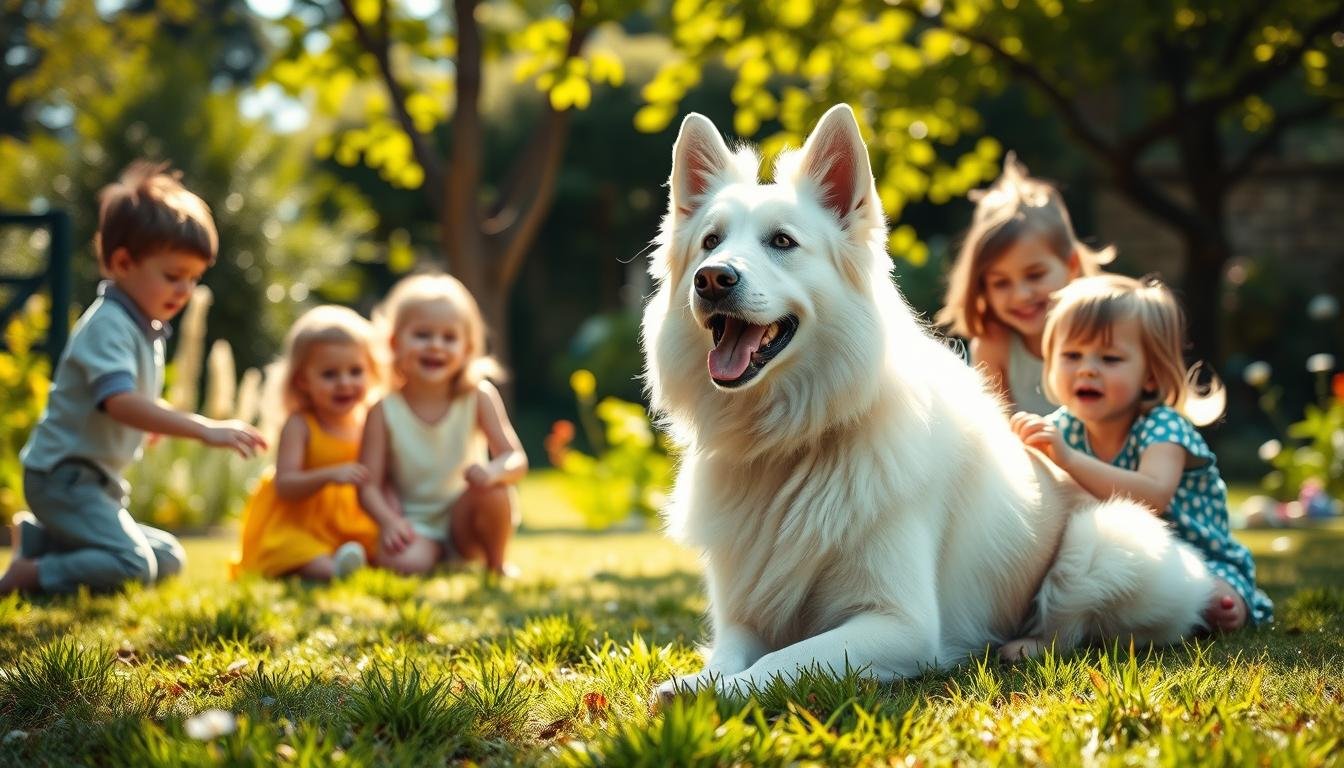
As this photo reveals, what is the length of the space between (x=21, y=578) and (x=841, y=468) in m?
3.56

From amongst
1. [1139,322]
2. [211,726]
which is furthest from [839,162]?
[211,726]

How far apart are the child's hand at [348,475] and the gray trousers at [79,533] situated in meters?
0.89

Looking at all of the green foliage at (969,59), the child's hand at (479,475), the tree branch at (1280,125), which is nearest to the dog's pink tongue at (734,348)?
the child's hand at (479,475)

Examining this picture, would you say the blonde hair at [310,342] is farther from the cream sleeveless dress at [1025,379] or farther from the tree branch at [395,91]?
the tree branch at [395,91]

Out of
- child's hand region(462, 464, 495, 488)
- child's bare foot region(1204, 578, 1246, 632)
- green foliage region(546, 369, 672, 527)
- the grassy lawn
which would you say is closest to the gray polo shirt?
the grassy lawn

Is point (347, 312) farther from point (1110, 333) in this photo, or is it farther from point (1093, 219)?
point (1093, 219)

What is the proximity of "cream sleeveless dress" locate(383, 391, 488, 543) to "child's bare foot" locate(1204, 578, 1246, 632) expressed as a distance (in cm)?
373

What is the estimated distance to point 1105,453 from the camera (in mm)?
4242

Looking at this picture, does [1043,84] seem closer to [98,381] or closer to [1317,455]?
[1317,455]

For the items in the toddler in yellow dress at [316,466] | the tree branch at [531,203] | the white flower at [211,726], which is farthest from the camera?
the tree branch at [531,203]

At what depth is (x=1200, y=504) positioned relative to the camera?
414 centimetres

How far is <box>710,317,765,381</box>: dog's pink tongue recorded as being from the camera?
3262 millimetres

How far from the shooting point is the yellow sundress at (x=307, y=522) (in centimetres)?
585

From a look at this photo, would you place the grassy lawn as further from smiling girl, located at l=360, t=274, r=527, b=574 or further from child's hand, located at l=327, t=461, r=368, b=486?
smiling girl, located at l=360, t=274, r=527, b=574
